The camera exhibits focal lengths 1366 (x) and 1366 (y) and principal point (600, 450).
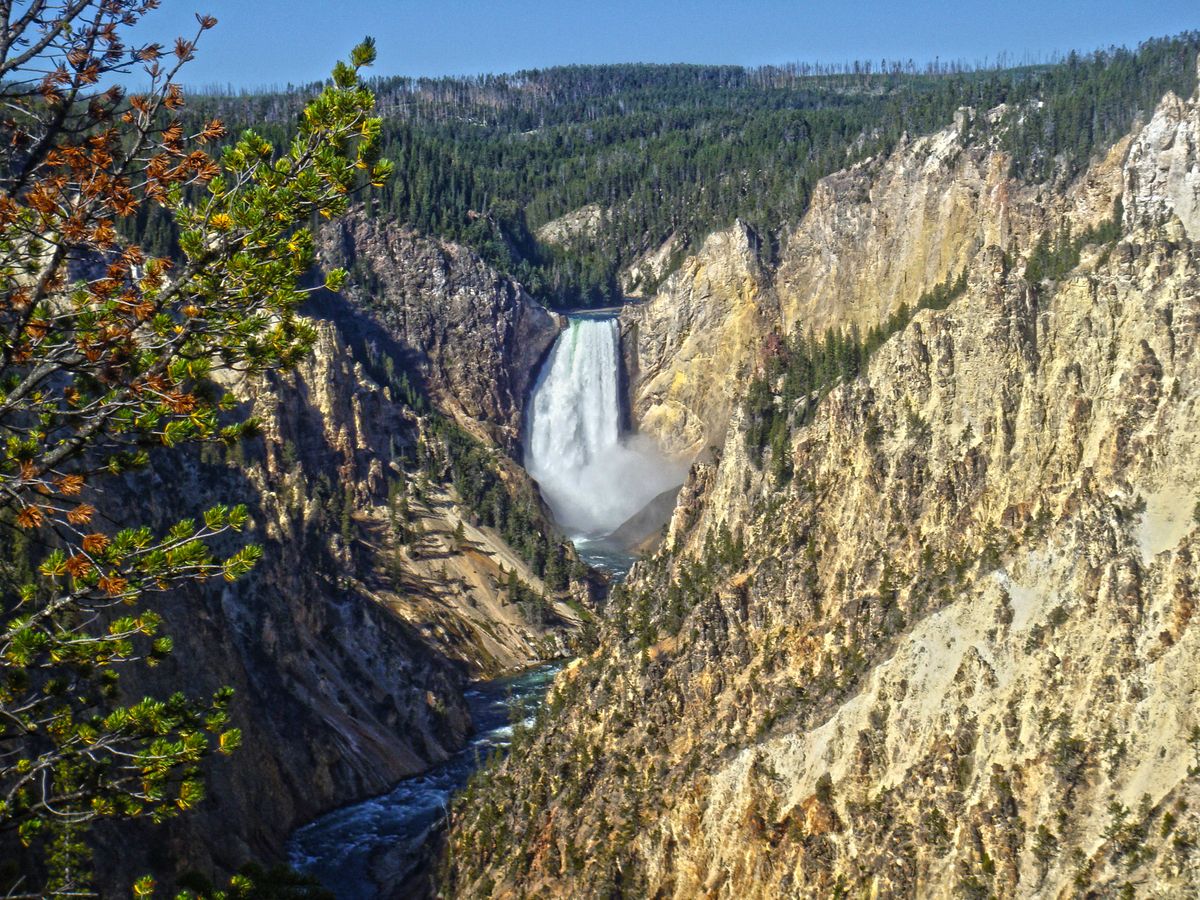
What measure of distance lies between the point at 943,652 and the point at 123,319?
3797cm

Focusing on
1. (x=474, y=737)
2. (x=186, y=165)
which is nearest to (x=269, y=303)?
(x=186, y=165)

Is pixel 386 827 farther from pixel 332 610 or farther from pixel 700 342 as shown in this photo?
pixel 700 342

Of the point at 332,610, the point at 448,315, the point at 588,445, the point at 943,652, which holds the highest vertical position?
the point at 448,315

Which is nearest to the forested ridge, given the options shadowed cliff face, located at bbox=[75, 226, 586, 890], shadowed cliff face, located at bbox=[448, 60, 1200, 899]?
shadowed cliff face, located at bbox=[75, 226, 586, 890]

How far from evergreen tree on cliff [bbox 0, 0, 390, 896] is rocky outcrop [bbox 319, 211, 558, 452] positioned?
12287 cm

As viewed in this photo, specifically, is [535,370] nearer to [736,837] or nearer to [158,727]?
[736,837]

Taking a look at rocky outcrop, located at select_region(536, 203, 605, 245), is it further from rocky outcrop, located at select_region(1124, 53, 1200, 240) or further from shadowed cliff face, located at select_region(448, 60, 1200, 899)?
shadowed cliff face, located at select_region(448, 60, 1200, 899)

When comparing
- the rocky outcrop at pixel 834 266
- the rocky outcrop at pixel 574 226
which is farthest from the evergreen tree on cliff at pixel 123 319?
the rocky outcrop at pixel 574 226

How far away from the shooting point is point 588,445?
145125mm

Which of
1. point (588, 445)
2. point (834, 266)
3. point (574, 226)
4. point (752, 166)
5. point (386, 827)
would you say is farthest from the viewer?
point (574, 226)

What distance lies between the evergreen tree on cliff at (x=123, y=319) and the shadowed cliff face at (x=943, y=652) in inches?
1110

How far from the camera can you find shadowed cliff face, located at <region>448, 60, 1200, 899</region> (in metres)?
39.5

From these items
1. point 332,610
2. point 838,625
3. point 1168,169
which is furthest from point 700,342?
point 838,625

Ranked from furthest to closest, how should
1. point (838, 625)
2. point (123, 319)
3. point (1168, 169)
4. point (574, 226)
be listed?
point (574, 226) → point (1168, 169) → point (838, 625) → point (123, 319)
